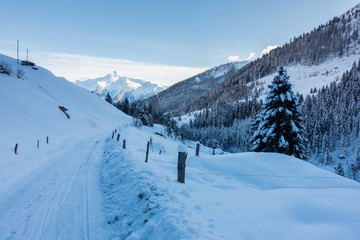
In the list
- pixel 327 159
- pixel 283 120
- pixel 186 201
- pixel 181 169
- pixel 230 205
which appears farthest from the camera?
pixel 327 159

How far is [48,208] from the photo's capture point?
6.00 metres

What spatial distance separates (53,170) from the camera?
34.6 feet

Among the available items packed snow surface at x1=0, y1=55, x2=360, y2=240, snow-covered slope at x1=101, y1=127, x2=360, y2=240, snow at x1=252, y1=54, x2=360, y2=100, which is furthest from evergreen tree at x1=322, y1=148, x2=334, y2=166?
snow-covered slope at x1=101, y1=127, x2=360, y2=240

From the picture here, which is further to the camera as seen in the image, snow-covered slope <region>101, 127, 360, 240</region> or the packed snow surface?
the packed snow surface

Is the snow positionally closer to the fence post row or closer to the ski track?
the fence post row

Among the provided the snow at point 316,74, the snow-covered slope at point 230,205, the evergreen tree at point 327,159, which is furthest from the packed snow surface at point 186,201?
the snow at point 316,74

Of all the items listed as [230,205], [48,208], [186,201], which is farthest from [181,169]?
[48,208]

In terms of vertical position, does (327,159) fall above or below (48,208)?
below

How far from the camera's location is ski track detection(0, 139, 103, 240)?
15.6ft

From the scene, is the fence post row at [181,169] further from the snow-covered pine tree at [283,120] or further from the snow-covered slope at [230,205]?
the snow-covered pine tree at [283,120]

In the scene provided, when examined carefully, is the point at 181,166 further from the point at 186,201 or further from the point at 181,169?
the point at 186,201

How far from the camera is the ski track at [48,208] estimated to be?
15.6 feet

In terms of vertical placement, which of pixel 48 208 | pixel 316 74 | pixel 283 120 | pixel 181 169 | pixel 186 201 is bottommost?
pixel 48 208

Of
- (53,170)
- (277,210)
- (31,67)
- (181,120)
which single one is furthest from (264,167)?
(181,120)
